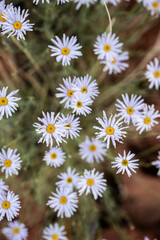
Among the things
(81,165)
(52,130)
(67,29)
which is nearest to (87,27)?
(67,29)

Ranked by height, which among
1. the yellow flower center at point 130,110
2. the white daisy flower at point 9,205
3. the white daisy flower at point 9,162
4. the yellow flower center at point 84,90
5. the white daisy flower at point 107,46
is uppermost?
the white daisy flower at point 107,46

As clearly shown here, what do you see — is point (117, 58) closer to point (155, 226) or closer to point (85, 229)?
point (85, 229)

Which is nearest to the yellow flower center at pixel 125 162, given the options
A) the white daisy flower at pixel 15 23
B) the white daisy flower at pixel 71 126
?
the white daisy flower at pixel 71 126

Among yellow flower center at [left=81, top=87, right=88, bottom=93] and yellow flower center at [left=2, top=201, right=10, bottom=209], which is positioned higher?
yellow flower center at [left=81, top=87, right=88, bottom=93]

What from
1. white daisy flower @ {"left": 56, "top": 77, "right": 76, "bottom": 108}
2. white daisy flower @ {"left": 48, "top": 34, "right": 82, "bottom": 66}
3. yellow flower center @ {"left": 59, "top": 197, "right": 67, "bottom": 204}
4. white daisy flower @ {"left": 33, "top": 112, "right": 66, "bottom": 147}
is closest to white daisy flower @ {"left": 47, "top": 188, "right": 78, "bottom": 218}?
yellow flower center @ {"left": 59, "top": 197, "right": 67, "bottom": 204}

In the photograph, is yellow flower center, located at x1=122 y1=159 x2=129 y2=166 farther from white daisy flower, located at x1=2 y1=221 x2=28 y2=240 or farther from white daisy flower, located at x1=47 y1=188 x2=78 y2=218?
white daisy flower, located at x1=2 y1=221 x2=28 y2=240

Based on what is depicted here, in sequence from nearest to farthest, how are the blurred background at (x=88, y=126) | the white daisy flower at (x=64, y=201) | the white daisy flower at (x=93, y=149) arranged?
the white daisy flower at (x=64, y=201)
the white daisy flower at (x=93, y=149)
the blurred background at (x=88, y=126)

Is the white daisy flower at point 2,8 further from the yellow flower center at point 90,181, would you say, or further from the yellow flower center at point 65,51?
the yellow flower center at point 90,181

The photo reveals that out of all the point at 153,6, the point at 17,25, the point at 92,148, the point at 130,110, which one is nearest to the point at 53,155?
the point at 92,148
